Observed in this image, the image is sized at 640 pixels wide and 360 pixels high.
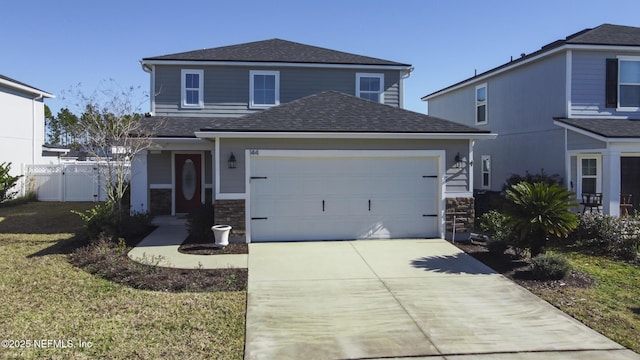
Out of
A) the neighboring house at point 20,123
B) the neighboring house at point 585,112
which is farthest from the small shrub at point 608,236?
the neighboring house at point 20,123

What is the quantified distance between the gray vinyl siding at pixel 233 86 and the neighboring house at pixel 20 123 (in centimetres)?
888

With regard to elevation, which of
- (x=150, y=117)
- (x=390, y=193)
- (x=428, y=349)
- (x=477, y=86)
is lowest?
(x=428, y=349)

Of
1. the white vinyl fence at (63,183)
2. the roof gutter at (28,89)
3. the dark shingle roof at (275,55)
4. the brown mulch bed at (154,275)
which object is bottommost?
the brown mulch bed at (154,275)

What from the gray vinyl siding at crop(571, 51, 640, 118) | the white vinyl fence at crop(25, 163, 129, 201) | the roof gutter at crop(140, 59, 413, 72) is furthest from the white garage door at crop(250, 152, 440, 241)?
the white vinyl fence at crop(25, 163, 129, 201)

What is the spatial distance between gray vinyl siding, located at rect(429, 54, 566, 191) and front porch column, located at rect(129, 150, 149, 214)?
13.0 m

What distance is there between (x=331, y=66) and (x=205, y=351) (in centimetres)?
1394

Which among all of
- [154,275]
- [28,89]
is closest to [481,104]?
[154,275]

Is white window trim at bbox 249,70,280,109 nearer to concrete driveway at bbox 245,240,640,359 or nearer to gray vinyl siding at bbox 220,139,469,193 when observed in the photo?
gray vinyl siding at bbox 220,139,469,193

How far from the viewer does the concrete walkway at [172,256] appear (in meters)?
9.07

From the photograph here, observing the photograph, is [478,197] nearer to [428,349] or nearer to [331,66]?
[331,66]

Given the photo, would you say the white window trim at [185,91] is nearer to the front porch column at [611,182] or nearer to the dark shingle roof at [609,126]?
the dark shingle roof at [609,126]

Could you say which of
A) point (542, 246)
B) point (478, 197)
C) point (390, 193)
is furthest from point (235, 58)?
point (542, 246)

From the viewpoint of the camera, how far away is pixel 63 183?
72.7 feet

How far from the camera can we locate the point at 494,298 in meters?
7.28
